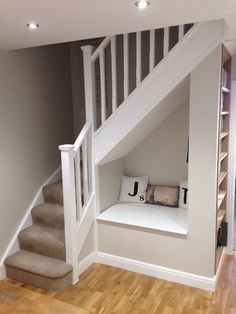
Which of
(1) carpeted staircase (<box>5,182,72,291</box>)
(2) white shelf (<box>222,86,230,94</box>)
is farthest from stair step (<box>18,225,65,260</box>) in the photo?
(2) white shelf (<box>222,86,230,94</box>)

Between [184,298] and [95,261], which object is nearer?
[184,298]

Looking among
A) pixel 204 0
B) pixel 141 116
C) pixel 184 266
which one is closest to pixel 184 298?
pixel 184 266

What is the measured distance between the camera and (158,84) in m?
2.64

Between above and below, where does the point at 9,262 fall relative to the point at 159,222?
below

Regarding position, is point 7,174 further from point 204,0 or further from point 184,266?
point 204,0

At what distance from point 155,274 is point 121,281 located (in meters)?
0.35

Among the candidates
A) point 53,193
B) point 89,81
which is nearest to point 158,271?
point 53,193

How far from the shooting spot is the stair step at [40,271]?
9.13 ft

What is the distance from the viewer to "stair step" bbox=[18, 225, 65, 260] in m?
3.00

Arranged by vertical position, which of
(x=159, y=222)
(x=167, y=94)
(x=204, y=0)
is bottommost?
(x=159, y=222)

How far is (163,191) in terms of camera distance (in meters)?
3.55

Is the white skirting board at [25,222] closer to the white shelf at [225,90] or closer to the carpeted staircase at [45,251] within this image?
the carpeted staircase at [45,251]

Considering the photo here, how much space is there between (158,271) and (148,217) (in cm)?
55

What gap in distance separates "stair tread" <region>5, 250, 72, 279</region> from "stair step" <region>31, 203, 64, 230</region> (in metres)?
0.35
